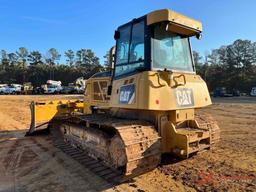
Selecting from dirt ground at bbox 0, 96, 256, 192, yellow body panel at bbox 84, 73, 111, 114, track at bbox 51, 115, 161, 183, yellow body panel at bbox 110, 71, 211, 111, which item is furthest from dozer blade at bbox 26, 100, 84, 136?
yellow body panel at bbox 110, 71, 211, 111

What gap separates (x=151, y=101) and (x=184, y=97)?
3.51 feet

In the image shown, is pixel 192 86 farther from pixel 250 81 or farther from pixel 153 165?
pixel 250 81

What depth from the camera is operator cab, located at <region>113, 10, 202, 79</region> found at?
18.8 feet

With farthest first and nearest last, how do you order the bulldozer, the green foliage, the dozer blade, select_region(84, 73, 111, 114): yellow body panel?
1. the green foliage
2. the dozer blade
3. select_region(84, 73, 111, 114): yellow body panel
4. the bulldozer

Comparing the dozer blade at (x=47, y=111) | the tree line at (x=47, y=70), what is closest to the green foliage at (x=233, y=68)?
the tree line at (x=47, y=70)

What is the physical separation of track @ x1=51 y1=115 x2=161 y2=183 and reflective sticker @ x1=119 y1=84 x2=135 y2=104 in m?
0.43

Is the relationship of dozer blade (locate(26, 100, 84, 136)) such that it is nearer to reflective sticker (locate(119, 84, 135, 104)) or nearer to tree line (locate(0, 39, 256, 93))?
reflective sticker (locate(119, 84, 135, 104))

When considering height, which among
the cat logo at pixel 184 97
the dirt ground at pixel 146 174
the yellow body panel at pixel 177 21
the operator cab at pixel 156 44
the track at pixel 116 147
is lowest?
the dirt ground at pixel 146 174

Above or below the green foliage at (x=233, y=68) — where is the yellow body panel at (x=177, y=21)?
below

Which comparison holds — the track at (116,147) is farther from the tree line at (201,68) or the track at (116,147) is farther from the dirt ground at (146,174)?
the tree line at (201,68)

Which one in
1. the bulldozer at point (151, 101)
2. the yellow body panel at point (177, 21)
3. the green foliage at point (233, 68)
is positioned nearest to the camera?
the bulldozer at point (151, 101)

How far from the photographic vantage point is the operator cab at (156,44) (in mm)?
5727

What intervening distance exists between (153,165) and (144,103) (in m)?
1.23

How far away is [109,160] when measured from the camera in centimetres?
600
